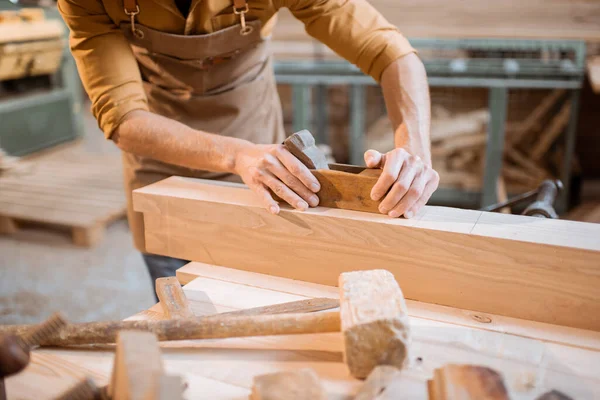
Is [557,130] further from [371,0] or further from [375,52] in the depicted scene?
[375,52]

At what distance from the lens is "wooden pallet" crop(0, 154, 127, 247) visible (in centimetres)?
386

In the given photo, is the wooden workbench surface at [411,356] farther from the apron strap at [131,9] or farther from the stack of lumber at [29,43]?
the stack of lumber at [29,43]

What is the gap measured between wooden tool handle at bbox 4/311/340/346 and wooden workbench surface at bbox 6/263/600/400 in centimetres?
5

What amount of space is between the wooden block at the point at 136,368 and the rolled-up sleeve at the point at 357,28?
4.17 ft

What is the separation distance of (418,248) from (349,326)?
364mm

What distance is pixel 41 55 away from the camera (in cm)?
505

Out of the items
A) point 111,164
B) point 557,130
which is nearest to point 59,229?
point 111,164

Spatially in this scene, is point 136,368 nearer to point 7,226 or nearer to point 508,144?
point 7,226

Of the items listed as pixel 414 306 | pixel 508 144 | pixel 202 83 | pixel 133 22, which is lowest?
pixel 508 144

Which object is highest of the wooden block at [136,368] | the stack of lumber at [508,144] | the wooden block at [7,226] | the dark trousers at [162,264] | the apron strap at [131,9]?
the apron strap at [131,9]

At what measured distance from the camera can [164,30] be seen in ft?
5.87

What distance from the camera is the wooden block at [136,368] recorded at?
0.79 m

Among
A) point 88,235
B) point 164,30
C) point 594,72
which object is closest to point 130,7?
point 164,30

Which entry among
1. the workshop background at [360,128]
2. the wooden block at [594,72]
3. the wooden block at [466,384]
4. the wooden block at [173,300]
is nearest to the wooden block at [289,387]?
the wooden block at [466,384]
